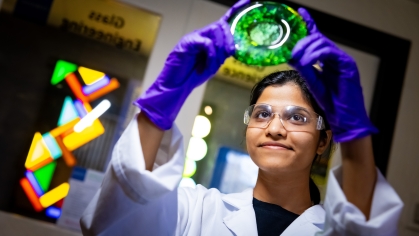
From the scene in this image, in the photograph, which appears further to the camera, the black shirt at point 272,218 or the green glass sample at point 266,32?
the black shirt at point 272,218

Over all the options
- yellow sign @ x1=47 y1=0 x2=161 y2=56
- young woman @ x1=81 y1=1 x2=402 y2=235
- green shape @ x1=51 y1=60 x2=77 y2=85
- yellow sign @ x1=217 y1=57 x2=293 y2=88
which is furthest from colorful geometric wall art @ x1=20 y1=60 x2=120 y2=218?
young woman @ x1=81 y1=1 x2=402 y2=235

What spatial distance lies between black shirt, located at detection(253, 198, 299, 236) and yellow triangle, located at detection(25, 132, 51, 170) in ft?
3.37

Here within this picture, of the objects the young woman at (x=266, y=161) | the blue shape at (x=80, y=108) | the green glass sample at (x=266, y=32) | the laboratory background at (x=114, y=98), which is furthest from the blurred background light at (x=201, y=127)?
the green glass sample at (x=266, y=32)

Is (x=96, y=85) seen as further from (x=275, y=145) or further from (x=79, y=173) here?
(x=275, y=145)

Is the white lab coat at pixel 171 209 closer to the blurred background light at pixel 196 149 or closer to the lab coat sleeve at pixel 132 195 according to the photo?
the lab coat sleeve at pixel 132 195

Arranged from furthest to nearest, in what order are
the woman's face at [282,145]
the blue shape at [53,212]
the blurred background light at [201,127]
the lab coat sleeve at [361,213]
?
the blurred background light at [201,127]
the blue shape at [53,212]
the woman's face at [282,145]
the lab coat sleeve at [361,213]

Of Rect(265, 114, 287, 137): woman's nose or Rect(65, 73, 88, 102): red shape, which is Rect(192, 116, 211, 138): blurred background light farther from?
Rect(265, 114, 287, 137): woman's nose

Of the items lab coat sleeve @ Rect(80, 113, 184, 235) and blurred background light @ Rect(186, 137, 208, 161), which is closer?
lab coat sleeve @ Rect(80, 113, 184, 235)

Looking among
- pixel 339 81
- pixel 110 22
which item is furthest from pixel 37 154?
pixel 339 81

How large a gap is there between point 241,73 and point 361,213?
1117 millimetres

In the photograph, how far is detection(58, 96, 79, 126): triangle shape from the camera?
5.26 feet

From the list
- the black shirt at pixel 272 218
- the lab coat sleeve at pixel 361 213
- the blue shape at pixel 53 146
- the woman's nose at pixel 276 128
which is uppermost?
the woman's nose at pixel 276 128

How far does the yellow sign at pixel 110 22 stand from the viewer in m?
1.64

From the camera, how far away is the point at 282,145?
0.83 metres
